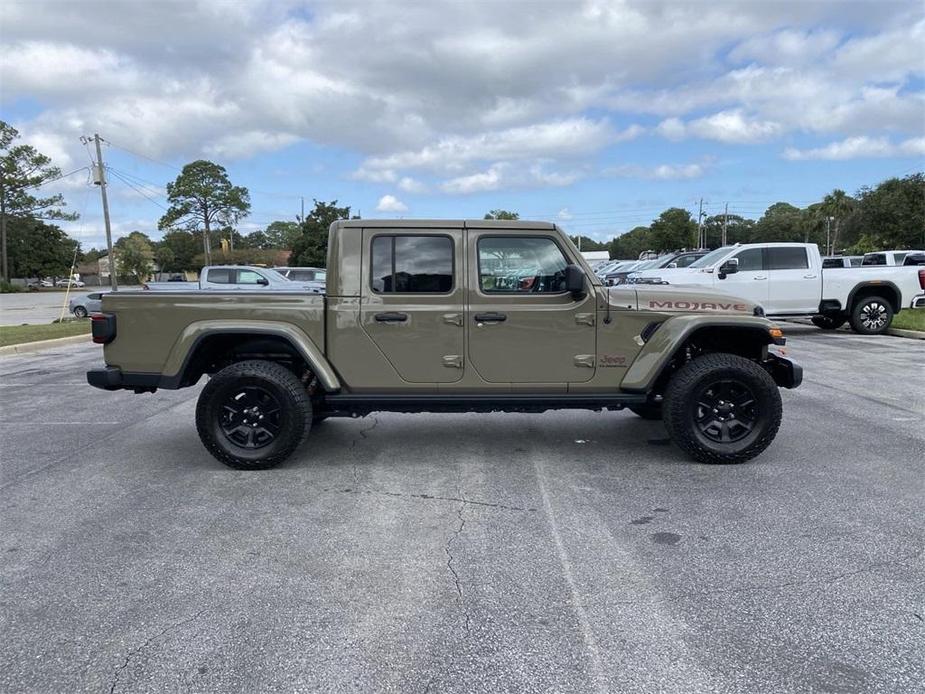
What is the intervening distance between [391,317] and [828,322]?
1471cm

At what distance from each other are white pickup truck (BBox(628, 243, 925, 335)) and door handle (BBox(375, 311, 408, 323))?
10.1m

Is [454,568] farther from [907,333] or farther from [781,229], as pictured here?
[781,229]

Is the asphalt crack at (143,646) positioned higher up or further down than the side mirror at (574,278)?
further down

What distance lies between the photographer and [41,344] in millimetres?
14266

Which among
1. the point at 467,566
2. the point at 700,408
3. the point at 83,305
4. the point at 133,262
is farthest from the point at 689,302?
the point at 133,262

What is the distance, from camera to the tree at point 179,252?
313ft

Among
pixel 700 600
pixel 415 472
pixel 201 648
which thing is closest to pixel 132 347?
pixel 415 472

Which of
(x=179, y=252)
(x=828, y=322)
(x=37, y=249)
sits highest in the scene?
(x=179, y=252)

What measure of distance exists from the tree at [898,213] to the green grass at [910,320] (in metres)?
34.5

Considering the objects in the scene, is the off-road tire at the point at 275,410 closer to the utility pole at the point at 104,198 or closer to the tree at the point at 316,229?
the utility pole at the point at 104,198

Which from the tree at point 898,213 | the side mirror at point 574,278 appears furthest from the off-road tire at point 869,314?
the tree at point 898,213

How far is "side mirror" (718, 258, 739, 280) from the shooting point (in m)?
14.0

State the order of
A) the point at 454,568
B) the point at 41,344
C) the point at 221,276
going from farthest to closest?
the point at 221,276, the point at 41,344, the point at 454,568

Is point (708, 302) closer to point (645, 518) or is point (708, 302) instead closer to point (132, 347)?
point (645, 518)
